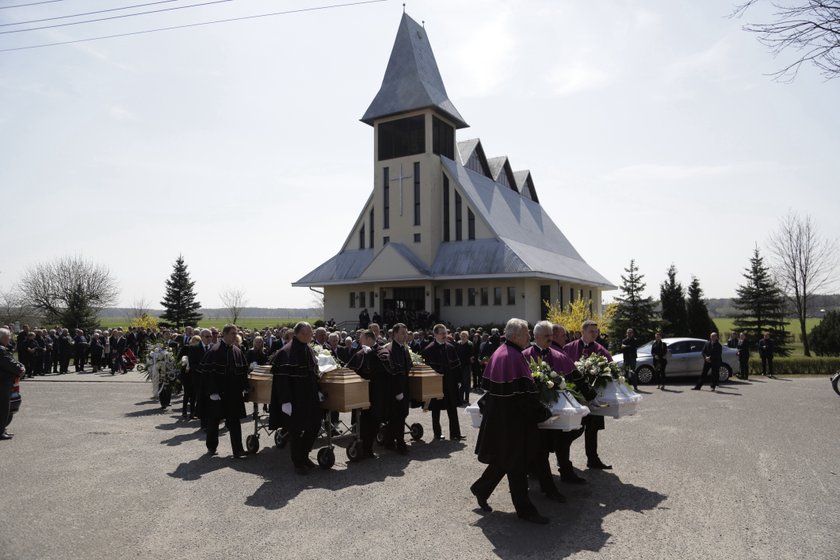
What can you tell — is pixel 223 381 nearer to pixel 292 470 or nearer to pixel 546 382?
pixel 292 470

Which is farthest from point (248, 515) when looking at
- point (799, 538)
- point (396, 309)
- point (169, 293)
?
point (169, 293)

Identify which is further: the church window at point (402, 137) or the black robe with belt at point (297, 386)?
the church window at point (402, 137)

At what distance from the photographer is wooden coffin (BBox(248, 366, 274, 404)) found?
989 centimetres

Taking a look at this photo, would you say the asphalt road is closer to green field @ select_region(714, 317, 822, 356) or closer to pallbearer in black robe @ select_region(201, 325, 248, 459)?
pallbearer in black robe @ select_region(201, 325, 248, 459)

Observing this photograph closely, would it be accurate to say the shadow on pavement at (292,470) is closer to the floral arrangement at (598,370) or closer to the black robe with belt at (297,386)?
the black robe with belt at (297,386)

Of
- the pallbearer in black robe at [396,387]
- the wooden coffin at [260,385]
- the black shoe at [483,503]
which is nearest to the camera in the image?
the black shoe at [483,503]

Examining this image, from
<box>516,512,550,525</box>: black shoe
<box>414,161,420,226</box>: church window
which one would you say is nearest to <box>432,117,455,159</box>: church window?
<box>414,161,420,226</box>: church window

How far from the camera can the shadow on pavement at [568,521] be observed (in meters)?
5.50

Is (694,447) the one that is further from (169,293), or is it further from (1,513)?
(169,293)

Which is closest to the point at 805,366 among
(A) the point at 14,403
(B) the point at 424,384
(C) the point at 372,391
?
(B) the point at 424,384

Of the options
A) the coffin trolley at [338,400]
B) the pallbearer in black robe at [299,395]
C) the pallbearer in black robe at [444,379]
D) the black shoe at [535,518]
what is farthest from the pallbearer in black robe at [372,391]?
the black shoe at [535,518]

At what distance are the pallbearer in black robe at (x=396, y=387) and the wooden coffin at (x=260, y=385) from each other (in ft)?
6.63

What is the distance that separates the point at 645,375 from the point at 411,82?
26766 mm

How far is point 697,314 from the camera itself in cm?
4141
